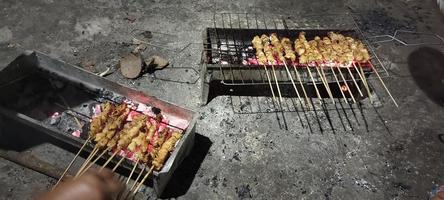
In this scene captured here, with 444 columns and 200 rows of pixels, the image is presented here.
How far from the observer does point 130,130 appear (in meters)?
7.01

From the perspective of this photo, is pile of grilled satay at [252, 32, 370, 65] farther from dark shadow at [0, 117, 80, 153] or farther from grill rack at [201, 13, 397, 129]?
dark shadow at [0, 117, 80, 153]

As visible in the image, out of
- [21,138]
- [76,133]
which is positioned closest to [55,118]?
[76,133]

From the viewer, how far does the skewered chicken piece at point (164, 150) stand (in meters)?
6.52

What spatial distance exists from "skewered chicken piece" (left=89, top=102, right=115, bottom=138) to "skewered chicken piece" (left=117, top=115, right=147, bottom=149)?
1.37 feet

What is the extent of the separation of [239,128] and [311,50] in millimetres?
2463

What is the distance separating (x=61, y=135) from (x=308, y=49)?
559 cm

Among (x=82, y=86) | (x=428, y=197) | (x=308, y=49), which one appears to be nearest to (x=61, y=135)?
(x=82, y=86)

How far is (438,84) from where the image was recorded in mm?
9852

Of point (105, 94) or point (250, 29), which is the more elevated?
point (250, 29)

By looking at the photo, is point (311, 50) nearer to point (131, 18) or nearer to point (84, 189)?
point (131, 18)

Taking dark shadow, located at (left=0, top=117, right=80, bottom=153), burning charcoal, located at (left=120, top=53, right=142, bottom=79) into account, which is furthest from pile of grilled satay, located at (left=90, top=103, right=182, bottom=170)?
burning charcoal, located at (left=120, top=53, right=142, bottom=79)

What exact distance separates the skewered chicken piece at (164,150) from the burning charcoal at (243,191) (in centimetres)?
162

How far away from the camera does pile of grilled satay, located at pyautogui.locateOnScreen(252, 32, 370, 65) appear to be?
8391mm

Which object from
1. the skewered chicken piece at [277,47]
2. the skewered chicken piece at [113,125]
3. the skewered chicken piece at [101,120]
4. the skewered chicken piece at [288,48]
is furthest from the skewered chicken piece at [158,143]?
the skewered chicken piece at [288,48]
